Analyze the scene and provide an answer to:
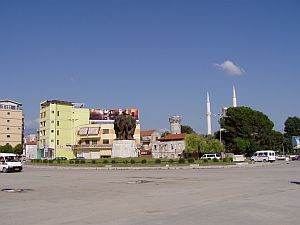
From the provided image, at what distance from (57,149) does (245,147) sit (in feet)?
155

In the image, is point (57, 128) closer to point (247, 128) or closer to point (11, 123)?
point (11, 123)

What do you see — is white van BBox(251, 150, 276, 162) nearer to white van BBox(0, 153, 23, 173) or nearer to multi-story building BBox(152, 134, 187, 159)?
multi-story building BBox(152, 134, 187, 159)

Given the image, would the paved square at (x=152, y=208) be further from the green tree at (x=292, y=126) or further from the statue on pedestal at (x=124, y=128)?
the green tree at (x=292, y=126)

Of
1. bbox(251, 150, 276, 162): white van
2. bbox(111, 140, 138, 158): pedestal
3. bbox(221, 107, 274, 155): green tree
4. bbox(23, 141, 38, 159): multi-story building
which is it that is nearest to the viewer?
bbox(111, 140, 138, 158): pedestal

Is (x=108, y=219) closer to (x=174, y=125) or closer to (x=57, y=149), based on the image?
(x=57, y=149)

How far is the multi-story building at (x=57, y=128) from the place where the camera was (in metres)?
103

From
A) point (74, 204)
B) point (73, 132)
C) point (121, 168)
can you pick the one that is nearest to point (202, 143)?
point (73, 132)

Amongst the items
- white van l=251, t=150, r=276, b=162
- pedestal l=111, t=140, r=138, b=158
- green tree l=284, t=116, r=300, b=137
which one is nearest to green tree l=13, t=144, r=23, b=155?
pedestal l=111, t=140, r=138, b=158

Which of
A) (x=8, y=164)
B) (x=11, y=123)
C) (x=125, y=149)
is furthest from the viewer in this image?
(x=11, y=123)

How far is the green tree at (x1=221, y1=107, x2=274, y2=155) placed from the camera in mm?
88938

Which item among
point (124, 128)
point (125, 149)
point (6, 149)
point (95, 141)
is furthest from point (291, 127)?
point (125, 149)

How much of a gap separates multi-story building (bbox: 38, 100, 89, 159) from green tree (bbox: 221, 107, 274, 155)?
4062 centimetres

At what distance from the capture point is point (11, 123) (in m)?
126

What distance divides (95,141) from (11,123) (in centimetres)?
3798
